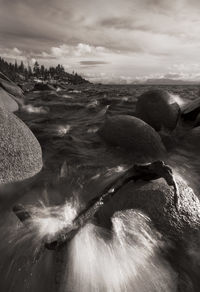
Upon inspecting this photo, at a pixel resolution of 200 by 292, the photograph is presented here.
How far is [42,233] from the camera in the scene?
10.9ft

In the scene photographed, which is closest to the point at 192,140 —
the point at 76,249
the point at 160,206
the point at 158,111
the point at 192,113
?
the point at 158,111

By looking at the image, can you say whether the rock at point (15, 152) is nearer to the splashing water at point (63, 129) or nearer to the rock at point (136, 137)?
the rock at point (136, 137)

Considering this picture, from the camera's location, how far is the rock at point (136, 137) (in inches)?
246

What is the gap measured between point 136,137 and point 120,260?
12.4ft

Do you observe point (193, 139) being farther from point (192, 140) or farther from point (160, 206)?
point (160, 206)

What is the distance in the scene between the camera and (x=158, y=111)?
862cm

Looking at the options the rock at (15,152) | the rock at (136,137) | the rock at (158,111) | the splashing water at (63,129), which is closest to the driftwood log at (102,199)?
the rock at (15,152)

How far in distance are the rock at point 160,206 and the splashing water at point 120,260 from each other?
0.52 ft

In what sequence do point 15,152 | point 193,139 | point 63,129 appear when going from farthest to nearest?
point 63,129 → point 193,139 → point 15,152

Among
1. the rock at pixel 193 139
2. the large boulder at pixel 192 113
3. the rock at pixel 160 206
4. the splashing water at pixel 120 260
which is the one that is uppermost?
the large boulder at pixel 192 113

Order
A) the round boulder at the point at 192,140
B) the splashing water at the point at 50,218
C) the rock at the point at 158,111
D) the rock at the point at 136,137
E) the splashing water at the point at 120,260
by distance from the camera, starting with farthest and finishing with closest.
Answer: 1. the rock at the point at 158,111
2. the round boulder at the point at 192,140
3. the rock at the point at 136,137
4. the splashing water at the point at 50,218
5. the splashing water at the point at 120,260

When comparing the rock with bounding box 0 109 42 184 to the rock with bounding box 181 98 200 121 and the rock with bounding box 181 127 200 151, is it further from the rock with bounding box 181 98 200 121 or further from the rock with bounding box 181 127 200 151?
the rock with bounding box 181 98 200 121

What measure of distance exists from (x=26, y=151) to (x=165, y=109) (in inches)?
223

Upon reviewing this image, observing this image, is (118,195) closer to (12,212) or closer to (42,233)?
(42,233)
